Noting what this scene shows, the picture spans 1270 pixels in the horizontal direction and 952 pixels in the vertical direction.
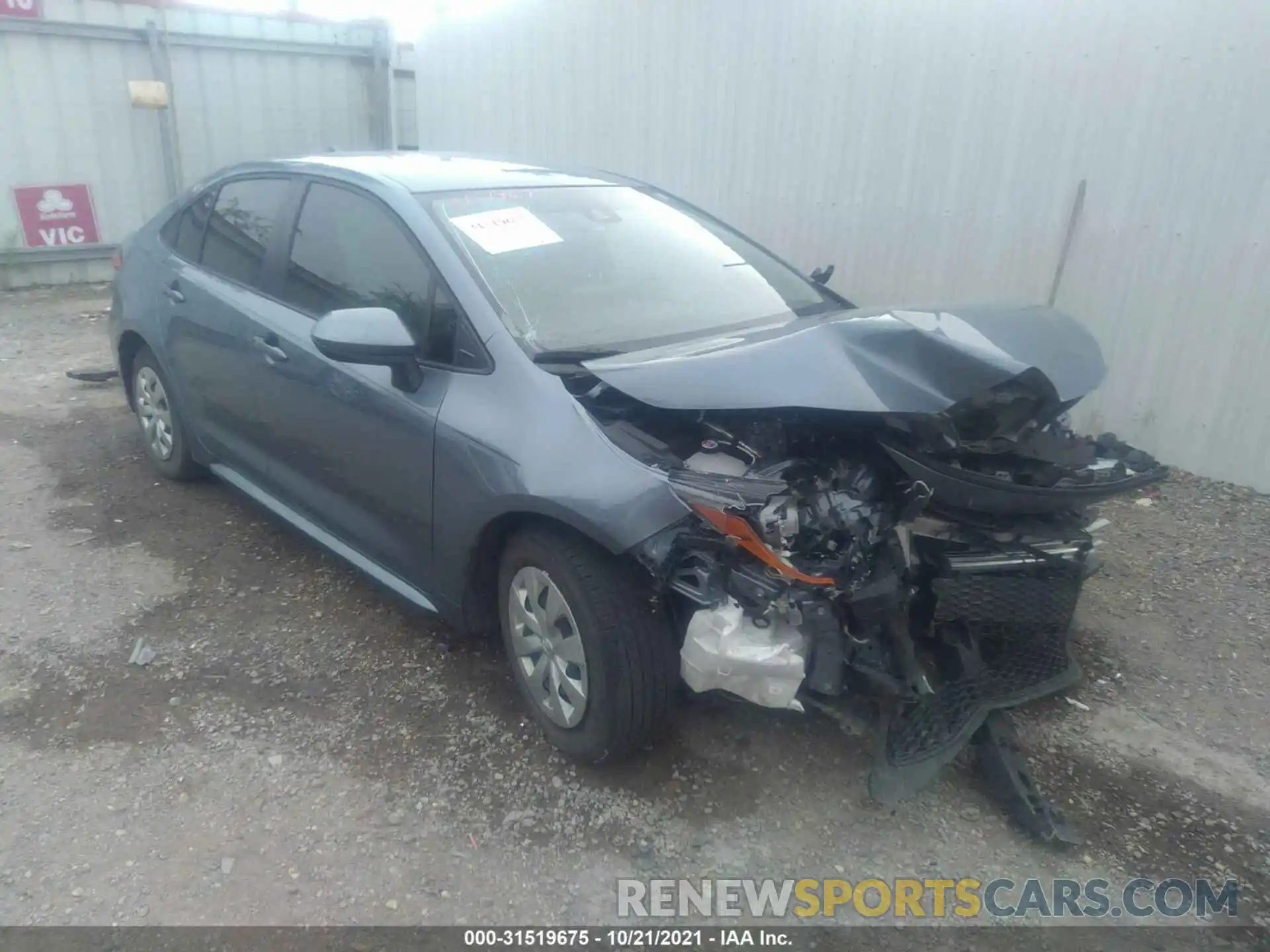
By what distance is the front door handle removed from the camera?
3.54m

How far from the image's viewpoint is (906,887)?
2.51 metres

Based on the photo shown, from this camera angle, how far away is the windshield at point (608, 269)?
304cm

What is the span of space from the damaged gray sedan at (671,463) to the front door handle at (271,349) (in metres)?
0.02

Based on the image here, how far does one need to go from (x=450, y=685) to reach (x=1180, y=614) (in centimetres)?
297

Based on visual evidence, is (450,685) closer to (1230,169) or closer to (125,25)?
(1230,169)

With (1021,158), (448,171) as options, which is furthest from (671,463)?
(1021,158)

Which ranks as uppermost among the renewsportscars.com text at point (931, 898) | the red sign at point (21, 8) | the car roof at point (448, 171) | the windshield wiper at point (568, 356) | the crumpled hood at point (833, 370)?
the red sign at point (21, 8)

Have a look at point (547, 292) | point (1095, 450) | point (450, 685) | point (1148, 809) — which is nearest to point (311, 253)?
point (547, 292)

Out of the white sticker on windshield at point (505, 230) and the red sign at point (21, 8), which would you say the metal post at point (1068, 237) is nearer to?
the white sticker on windshield at point (505, 230)

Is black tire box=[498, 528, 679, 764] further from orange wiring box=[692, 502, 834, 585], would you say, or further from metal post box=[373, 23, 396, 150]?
metal post box=[373, 23, 396, 150]

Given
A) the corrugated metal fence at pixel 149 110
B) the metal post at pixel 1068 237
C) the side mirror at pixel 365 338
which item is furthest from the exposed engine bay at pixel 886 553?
the corrugated metal fence at pixel 149 110

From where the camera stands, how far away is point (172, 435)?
466 cm

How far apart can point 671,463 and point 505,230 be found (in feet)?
3.97

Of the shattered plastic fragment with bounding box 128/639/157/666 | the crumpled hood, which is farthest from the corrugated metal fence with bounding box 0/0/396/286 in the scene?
the crumpled hood
